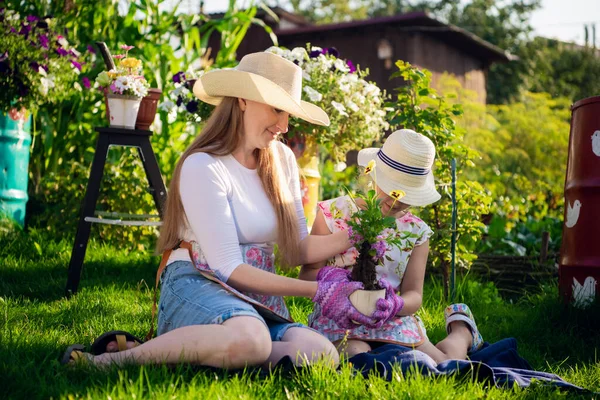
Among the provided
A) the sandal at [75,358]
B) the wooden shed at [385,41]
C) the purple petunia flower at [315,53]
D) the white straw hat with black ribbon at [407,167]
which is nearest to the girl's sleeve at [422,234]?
the white straw hat with black ribbon at [407,167]

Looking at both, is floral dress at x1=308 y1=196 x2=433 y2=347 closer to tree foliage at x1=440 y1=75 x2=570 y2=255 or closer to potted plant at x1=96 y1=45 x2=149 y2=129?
potted plant at x1=96 y1=45 x2=149 y2=129

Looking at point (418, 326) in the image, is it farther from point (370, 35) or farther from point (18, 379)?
point (370, 35)

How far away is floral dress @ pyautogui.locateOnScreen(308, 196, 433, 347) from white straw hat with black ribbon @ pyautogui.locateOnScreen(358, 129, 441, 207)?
119 mm

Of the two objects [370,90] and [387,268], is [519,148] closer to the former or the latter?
[370,90]

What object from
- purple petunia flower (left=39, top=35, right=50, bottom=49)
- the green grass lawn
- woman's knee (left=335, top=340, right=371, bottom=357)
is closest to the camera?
the green grass lawn

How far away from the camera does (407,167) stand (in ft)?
9.11

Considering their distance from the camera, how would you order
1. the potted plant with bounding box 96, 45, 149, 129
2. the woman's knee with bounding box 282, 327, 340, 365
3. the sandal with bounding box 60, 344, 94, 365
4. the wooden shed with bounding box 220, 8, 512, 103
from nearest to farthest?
the sandal with bounding box 60, 344, 94, 365 < the woman's knee with bounding box 282, 327, 340, 365 < the potted plant with bounding box 96, 45, 149, 129 < the wooden shed with bounding box 220, 8, 512, 103

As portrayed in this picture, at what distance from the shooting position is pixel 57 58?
15.1 ft

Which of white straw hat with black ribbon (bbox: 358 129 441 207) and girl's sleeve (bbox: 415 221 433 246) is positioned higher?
white straw hat with black ribbon (bbox: 358 129 441 207)

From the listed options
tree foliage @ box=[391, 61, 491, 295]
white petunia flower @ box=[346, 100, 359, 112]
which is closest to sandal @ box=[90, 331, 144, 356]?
tree foliage @ box=[391, 61, 491, 295]

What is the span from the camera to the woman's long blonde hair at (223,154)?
8.57ft

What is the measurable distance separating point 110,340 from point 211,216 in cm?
52

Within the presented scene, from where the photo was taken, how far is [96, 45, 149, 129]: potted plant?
375cm

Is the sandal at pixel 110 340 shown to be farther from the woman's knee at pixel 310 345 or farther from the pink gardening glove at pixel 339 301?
the pink gardening glove at pixel 339 301
